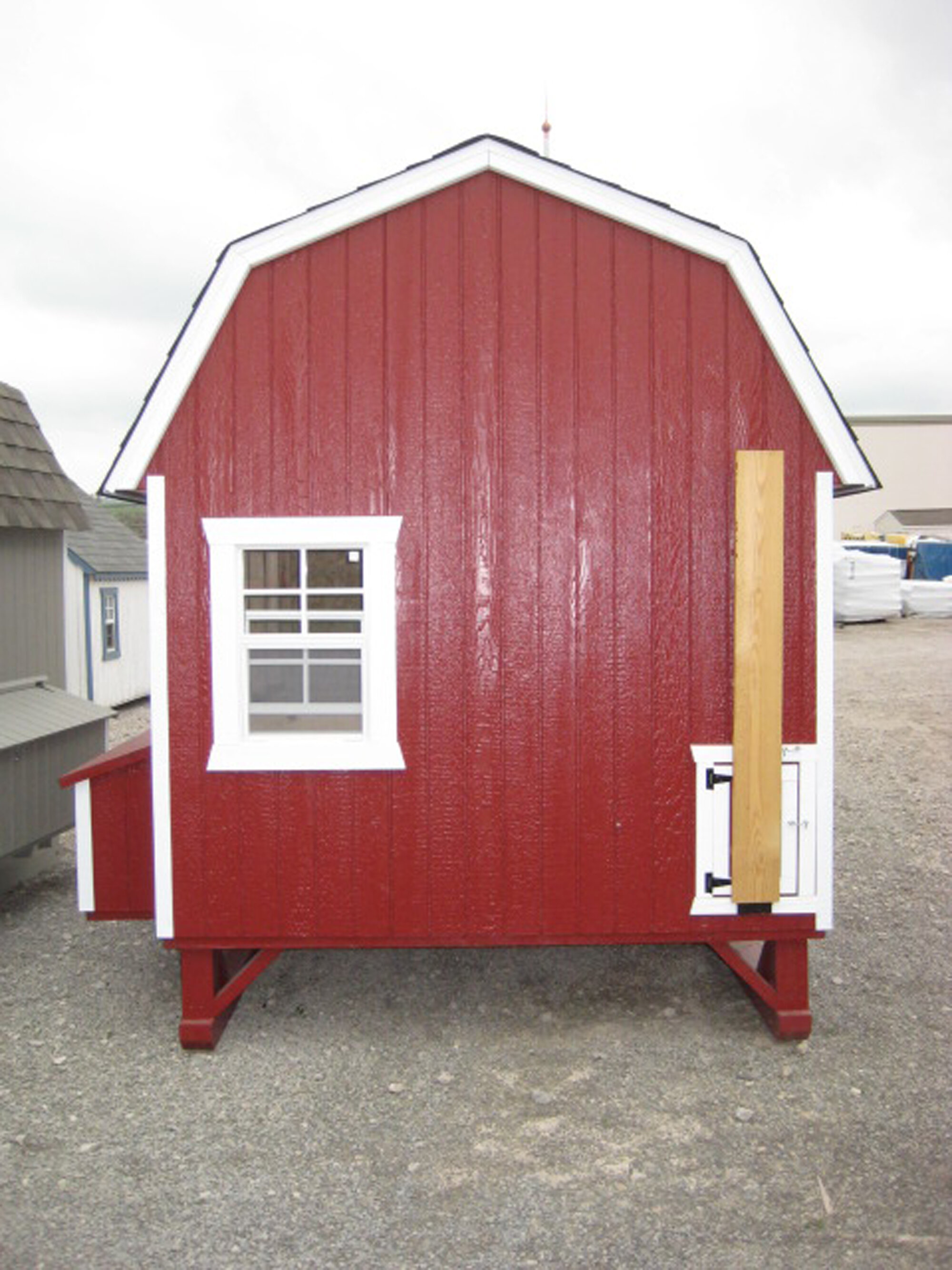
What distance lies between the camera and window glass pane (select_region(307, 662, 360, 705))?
41.6 ft

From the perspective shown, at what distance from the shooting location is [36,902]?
29.9 feet

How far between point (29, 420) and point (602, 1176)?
866 centimetres

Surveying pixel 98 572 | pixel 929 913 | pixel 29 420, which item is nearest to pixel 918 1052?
pixel 929 913

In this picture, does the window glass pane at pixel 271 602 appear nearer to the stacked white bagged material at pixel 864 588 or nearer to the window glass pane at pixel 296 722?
the window glass pane at pixel 296 722

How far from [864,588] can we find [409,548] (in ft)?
78.1

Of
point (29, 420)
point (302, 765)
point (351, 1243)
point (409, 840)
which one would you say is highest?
point (29, 420)

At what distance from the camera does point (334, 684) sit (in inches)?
506

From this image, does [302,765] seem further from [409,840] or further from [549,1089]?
[549,1089]

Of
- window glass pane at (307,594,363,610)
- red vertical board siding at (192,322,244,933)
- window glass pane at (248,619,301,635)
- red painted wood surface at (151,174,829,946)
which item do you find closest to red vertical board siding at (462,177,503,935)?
red painted wood surface at (151,174,829,946)

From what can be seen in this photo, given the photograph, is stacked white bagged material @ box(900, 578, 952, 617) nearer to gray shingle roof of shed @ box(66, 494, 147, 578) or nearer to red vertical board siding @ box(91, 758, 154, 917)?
gray shingle roof of shed @ box(66, 494, 147, 578)

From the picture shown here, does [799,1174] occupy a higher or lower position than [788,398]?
lower

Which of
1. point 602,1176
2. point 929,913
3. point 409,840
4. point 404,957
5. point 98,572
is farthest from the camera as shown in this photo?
point 98,572

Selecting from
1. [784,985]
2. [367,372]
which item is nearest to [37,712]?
[367,372]

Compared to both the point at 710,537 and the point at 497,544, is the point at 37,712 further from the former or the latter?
the point at 710,537
